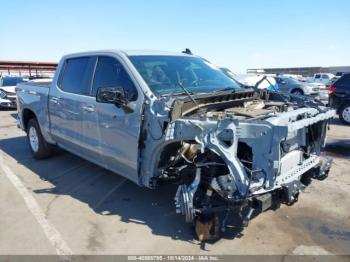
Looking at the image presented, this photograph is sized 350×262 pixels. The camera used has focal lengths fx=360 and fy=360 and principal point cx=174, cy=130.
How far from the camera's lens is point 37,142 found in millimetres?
7086

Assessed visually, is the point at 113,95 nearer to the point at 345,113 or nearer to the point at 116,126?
the point at 116,126

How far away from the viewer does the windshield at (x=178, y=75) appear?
436cm

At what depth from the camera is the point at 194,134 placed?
11.8 feet

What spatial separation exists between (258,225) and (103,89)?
2381 mm

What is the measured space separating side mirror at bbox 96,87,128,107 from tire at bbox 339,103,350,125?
9911mm

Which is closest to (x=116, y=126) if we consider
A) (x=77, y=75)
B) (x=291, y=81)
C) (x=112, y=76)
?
(x=112, y=76)

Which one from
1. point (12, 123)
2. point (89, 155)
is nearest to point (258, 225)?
point (89, 155)

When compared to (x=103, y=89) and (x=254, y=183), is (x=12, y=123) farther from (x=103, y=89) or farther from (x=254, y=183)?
(x=254, y=183)

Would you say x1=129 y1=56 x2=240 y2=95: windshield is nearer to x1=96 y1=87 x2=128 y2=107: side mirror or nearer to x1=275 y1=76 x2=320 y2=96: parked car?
x1=96 y1=87 x2=128 y2=107: side mirror

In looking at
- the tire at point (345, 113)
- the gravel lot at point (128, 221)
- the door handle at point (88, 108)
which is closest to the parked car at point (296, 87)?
the tire at point (345, 113)

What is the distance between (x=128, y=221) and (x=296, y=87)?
714 inches

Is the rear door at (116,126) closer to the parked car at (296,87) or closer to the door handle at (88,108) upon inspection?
the door handle at (88,108)

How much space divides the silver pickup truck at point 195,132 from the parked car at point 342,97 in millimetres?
8009

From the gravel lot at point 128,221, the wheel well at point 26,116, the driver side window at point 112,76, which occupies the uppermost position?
the driver side window at point 112,76
